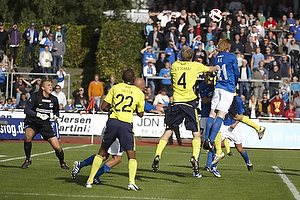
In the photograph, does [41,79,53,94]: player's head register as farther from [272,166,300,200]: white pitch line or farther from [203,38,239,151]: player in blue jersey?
[272,166,300,200]: white pitch line

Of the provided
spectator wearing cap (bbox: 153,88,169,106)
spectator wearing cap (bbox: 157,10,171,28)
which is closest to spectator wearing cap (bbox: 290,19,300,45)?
spectator wearing cap (bbox: 157,10,171,28)

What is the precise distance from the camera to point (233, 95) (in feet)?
37.3

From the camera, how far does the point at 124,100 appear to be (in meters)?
9.00

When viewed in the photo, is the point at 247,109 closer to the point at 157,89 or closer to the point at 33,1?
the point at 157,89

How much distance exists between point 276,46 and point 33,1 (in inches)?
727

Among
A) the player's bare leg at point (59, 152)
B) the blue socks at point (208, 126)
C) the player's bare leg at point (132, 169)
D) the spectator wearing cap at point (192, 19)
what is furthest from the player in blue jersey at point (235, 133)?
the spectator wearing cap at point (192, 19)

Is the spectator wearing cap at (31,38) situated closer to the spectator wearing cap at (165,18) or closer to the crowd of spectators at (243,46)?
the crowd of spectators at (243,46)

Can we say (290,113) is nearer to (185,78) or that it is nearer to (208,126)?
(208,126)

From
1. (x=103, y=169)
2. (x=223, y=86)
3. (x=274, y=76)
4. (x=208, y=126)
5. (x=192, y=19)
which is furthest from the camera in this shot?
(x=192, y=19)

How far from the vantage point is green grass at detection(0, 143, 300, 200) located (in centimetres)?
880

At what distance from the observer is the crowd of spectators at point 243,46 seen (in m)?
25.3

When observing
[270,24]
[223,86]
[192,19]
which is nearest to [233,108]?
[223,86]

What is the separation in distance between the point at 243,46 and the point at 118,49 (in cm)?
698

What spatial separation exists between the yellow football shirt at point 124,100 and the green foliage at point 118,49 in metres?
20.1
